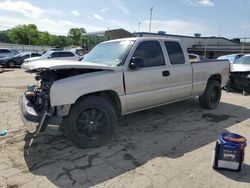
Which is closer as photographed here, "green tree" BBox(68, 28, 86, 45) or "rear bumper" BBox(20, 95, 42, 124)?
"rear bumper" BBox(20, 95, 42, 124)

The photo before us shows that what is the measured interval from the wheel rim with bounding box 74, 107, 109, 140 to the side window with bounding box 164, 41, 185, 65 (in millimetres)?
Answer: 2232

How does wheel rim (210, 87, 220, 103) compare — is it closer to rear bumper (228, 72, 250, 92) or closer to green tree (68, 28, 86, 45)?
rear bumper (228, 72, 250, 92)

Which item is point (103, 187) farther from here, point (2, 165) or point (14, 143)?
point (14, 143)

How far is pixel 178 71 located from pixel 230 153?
2631mm

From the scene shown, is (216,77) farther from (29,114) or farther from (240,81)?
(29,114)

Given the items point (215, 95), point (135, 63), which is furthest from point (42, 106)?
point (215, 95)

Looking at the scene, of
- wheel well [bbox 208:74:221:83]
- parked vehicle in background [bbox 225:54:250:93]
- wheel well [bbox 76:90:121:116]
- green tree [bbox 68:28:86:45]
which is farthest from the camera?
green tree [bbox 68:28:86:45]

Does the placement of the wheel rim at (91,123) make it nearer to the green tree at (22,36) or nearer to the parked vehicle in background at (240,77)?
the parked vehicle in background at (240,77)

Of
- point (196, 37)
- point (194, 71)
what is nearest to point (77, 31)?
point (196, 37)

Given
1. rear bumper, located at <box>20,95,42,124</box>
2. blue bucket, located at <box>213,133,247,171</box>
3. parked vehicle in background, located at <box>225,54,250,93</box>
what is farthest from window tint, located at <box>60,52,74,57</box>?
blue bucket, located at <box>213,133,247,171</box>

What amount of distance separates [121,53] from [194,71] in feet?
7.43

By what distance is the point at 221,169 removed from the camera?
153 inches

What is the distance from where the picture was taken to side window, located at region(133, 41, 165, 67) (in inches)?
209

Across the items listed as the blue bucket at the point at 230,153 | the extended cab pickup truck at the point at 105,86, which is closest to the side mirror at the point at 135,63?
the extended cab pickup truck at the point at 105,86
